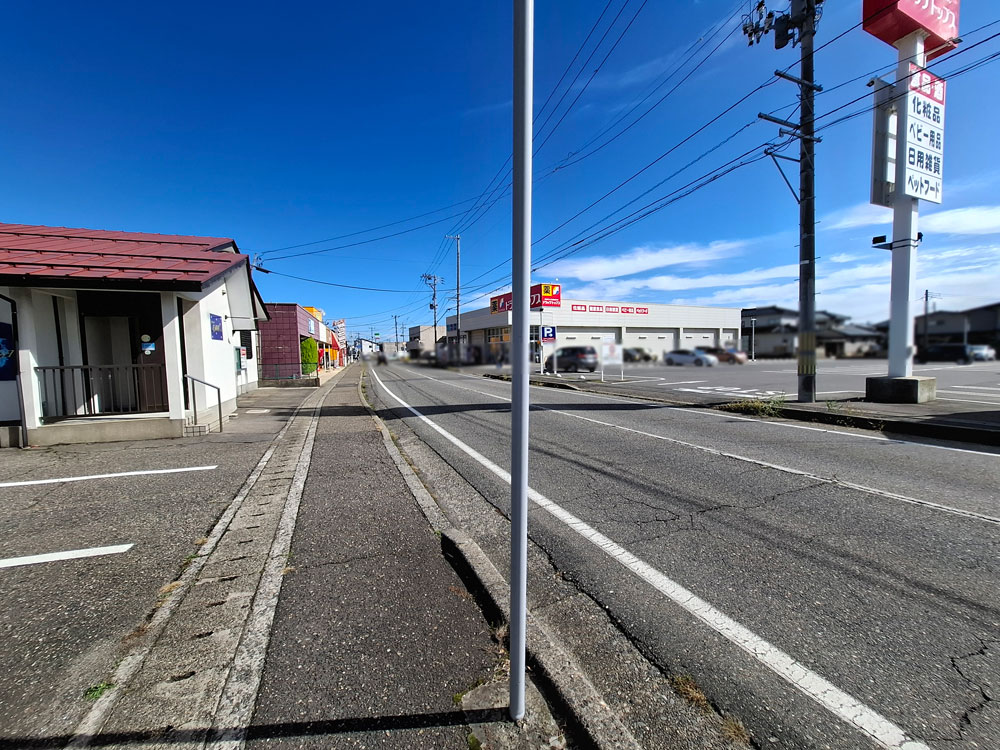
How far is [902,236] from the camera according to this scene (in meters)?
10.4

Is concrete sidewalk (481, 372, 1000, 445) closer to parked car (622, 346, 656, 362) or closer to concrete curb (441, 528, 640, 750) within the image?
parked car (622, 346, 656, 362)

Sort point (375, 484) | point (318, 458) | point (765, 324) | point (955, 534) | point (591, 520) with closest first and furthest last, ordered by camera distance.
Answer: point (955, 534) < point (591, 520) < point (375, 484) < point (318, 458) < point (765, 324)

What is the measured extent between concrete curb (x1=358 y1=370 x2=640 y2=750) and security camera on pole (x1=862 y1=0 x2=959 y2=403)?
12.0 m

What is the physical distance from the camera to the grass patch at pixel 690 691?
1873 mm

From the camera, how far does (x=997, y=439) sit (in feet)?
21.6

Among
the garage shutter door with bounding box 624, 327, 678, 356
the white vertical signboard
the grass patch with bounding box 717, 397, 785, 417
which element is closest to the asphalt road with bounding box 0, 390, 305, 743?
the garage shutter door with bounding box 624, 327, 678, 356

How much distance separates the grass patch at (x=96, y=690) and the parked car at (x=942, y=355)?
1215 cm

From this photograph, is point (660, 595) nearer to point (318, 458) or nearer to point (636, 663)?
point (636, 663)

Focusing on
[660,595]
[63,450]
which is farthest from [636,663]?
[63,450]

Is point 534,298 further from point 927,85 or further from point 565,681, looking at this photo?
point 927,85

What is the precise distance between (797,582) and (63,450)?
9.62 metres

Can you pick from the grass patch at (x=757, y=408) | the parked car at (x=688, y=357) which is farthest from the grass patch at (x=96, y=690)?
the grass patch at (x=757, y=408)

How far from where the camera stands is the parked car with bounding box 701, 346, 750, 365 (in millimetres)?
9609

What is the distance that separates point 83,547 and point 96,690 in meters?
2.05
